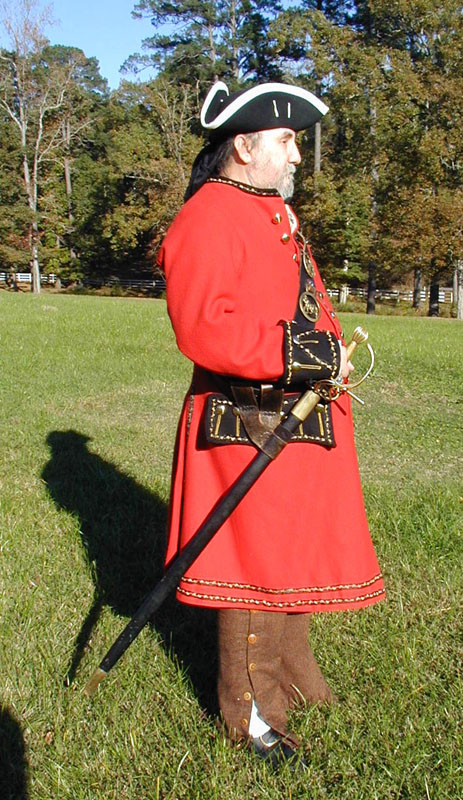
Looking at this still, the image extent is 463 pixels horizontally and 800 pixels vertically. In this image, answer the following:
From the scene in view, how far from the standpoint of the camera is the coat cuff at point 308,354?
2541 mm

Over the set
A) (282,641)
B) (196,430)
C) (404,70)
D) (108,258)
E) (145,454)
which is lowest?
(108,258)

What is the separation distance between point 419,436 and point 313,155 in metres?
36.3

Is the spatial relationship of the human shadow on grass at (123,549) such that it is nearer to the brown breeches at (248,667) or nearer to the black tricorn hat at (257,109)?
the brown breeches at (248,667)

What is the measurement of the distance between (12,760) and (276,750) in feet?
3.05

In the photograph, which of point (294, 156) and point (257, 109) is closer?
point (257, 109)

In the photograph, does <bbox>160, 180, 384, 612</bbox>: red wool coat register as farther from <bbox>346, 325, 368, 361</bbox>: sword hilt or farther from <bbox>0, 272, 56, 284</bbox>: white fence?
<bbox>0, 272, 56, 284</bbox>: white fence

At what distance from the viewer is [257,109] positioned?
2.63 m

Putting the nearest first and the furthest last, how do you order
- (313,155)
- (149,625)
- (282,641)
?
(282,641), (149,625), (313,155)

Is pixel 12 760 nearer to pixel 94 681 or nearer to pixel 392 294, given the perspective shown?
pixel 94 681

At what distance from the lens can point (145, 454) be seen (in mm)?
6695

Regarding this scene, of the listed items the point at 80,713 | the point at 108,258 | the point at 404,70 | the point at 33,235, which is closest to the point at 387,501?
the point at 80,713

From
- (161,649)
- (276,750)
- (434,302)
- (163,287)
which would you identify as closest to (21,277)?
(163,287)

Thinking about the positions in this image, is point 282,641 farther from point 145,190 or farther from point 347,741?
point 145,190

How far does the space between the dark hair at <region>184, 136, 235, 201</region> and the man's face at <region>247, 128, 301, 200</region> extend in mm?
98
